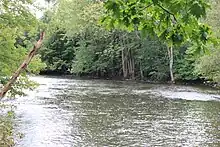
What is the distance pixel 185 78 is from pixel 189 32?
47.0 m

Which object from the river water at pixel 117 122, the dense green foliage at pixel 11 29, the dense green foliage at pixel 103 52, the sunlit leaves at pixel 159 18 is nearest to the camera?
the sunlit leaves at pixel 159 18

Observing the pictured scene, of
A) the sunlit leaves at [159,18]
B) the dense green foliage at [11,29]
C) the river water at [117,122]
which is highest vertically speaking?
the dense green foliage at [11,29]

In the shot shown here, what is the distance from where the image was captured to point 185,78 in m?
49.9

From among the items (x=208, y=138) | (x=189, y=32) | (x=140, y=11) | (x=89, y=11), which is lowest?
(x=208, y=138)

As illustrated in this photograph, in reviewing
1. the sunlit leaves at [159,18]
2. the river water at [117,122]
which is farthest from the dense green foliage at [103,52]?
the sunlit leaves at [159,18]

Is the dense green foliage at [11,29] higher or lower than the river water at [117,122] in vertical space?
higher

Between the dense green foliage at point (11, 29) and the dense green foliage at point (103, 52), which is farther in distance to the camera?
the dense green foliage at point (103, 52)

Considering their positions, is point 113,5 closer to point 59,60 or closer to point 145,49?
point 145,49

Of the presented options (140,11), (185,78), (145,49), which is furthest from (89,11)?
(140,11)

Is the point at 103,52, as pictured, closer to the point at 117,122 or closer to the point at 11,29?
the point at 117,122

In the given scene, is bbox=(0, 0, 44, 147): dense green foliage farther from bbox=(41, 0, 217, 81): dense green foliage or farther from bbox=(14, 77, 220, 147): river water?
bbox=(41, 0, 217, 81): dense green foliage

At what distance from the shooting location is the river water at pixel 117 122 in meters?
14.1

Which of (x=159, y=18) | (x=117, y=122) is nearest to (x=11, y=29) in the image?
(x=117, y=122)

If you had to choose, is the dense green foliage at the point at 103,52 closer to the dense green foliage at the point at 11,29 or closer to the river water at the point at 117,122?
the river water at the point at 117,122
